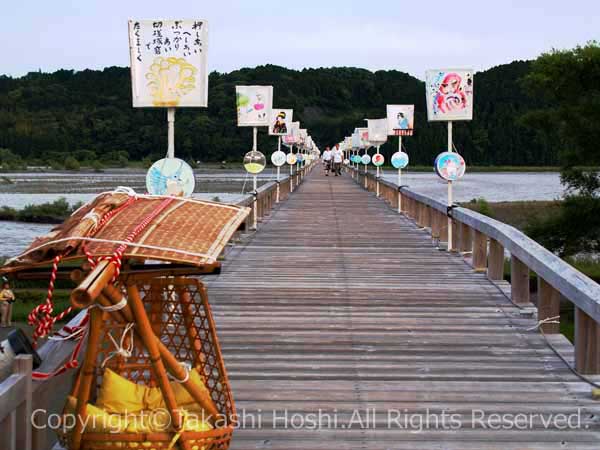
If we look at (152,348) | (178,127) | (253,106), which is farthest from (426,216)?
(178,127)

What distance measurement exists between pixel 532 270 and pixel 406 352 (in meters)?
2.18

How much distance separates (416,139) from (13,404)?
14025cm

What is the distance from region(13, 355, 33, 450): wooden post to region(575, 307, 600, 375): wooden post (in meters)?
3.61

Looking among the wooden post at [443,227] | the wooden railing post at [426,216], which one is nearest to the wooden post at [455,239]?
the wooden post at [443,227]

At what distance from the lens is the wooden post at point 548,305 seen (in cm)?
734

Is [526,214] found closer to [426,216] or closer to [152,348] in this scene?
[426,216]

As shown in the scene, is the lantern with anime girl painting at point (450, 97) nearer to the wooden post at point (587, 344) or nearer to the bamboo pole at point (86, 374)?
the wooden post at point (587, 344)

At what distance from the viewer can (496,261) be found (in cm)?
1009

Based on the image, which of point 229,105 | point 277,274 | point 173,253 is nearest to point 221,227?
point 173,253

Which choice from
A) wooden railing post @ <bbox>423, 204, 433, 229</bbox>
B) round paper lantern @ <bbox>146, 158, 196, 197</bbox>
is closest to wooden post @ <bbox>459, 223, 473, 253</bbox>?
wooden railing post @ <bbox>423, 204, 433, 229</bbox>

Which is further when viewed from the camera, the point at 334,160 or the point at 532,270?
the point at 334,160

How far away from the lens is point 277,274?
35.2ft

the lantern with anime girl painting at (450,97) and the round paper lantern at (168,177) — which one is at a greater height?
the lantern with anime girl painting at (450,97)

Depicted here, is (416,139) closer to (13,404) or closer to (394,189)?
(394,189)
